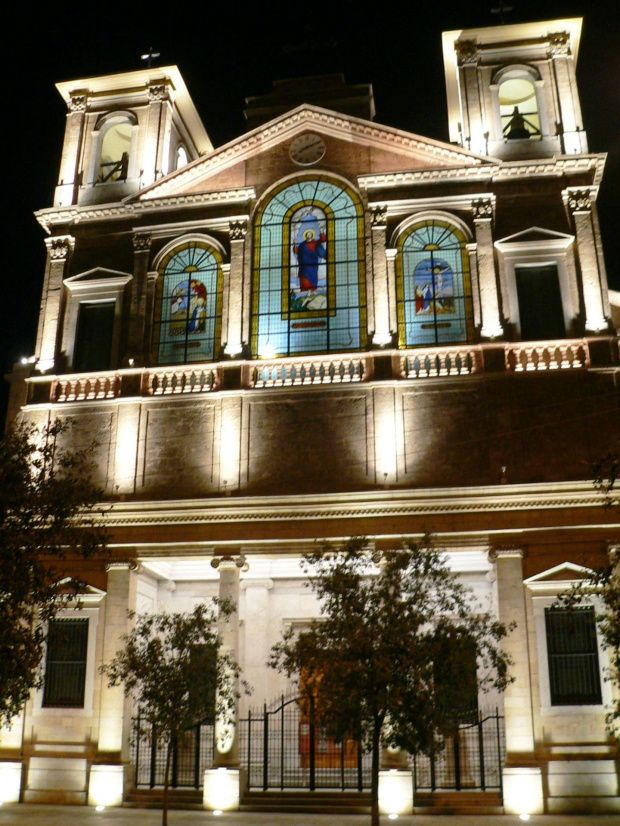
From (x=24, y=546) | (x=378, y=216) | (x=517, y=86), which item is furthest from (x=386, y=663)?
(x=517, y=86)

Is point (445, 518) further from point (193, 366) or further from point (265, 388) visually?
point (193, 366)

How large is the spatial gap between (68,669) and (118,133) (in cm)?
1681

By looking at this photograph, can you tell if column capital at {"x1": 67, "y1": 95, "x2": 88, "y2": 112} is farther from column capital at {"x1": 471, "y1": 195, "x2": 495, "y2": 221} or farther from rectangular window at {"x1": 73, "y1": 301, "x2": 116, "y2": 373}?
column capital at {"x1": 471, "y1": 195, "x2": 495, "y2": 221}

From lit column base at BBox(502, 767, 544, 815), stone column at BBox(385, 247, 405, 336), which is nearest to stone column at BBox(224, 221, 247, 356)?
stone column at BBox(385, 247, 405, 336)

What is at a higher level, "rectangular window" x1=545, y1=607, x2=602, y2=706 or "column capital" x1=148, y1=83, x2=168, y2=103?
"column capital" x1=148, y1=83, x2=168, y2=103

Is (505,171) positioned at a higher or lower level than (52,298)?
higher

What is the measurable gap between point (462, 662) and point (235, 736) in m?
7.32

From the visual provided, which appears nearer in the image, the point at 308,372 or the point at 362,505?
the point at 362,505

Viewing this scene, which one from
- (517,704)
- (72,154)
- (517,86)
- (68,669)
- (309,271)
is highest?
(517,86)

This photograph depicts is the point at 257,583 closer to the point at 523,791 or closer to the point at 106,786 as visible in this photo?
the point at 106,786

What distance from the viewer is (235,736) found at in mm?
21062

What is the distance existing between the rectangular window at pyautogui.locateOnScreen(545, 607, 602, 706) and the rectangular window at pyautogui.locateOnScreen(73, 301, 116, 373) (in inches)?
543

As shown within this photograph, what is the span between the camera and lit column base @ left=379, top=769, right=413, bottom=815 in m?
20.1

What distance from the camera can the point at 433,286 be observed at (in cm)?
2466
